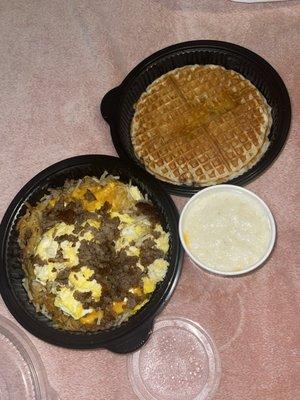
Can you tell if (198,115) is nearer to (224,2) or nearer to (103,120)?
(103,120)

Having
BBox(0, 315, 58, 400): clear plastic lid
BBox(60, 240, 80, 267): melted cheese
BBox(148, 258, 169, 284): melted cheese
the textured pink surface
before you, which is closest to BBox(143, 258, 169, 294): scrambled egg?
BBox(148, 258, 169, 284): melted cheese

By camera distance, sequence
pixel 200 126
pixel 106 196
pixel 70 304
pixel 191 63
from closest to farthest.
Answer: pixel 70 304, pixel 106 196, pixel 200 126, pixel 191 63

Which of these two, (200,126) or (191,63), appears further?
(191,63)

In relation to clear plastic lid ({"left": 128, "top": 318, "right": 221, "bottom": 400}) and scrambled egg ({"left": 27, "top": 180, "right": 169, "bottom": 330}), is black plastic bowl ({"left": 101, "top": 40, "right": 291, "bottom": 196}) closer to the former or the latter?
scrambled egg ({"left": 27, "top": 180, "right": 169, "bottom": 330})

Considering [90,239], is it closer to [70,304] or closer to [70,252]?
[70,252]

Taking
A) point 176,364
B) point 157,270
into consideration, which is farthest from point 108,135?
point 176,364

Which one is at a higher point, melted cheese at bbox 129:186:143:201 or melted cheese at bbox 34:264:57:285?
melted cheese at bbox 129:186:143:201

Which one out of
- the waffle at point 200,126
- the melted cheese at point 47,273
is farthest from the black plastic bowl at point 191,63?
the melted cheese at point 47,273

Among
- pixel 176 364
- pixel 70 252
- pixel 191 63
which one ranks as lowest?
pixel 176 364
